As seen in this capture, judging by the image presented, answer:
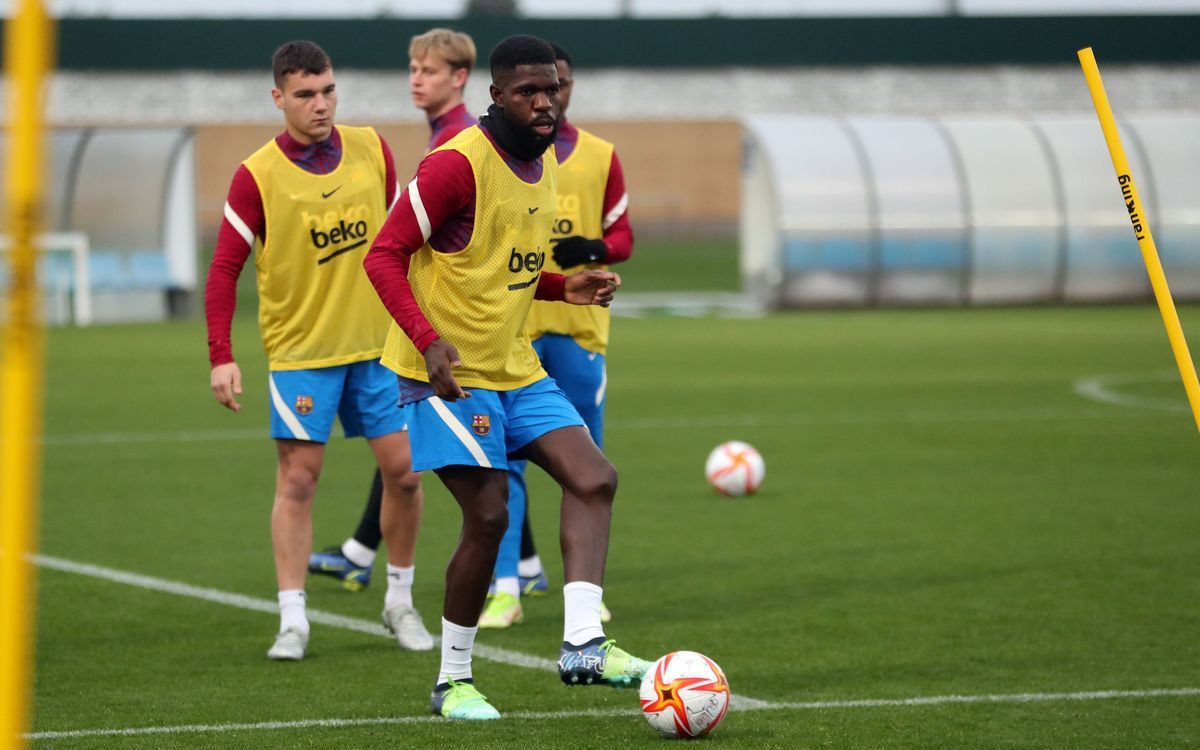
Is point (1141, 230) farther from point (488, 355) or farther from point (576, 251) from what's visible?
point (488, 355)

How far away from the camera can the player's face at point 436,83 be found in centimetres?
687

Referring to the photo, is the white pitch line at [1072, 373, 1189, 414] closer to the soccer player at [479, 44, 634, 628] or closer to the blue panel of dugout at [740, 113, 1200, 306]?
the soccer player at [479, 44, 634, 628]

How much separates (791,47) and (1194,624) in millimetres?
40144

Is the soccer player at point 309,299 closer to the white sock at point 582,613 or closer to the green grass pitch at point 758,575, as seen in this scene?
the green grass pitch at point 758,575

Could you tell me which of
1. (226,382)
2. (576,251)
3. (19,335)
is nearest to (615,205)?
(576,251)

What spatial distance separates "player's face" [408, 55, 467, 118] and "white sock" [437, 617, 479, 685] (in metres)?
2.43

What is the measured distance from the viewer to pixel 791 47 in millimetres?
45656

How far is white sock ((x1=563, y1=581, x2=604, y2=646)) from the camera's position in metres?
5.14

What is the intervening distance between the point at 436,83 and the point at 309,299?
43.0 inches

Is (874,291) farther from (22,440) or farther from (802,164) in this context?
(22,440)

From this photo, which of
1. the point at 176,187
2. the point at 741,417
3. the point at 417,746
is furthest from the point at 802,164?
the point at 417,746

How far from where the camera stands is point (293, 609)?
21.2ft

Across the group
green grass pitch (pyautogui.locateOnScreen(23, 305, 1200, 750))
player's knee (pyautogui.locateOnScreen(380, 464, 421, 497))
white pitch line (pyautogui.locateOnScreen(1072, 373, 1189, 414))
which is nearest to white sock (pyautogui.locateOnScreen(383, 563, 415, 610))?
green grass pitch (pyautogui.locateOnScreen(23, 305, 1200, 750))

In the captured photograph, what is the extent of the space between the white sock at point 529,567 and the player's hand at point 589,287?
7.77 feet
